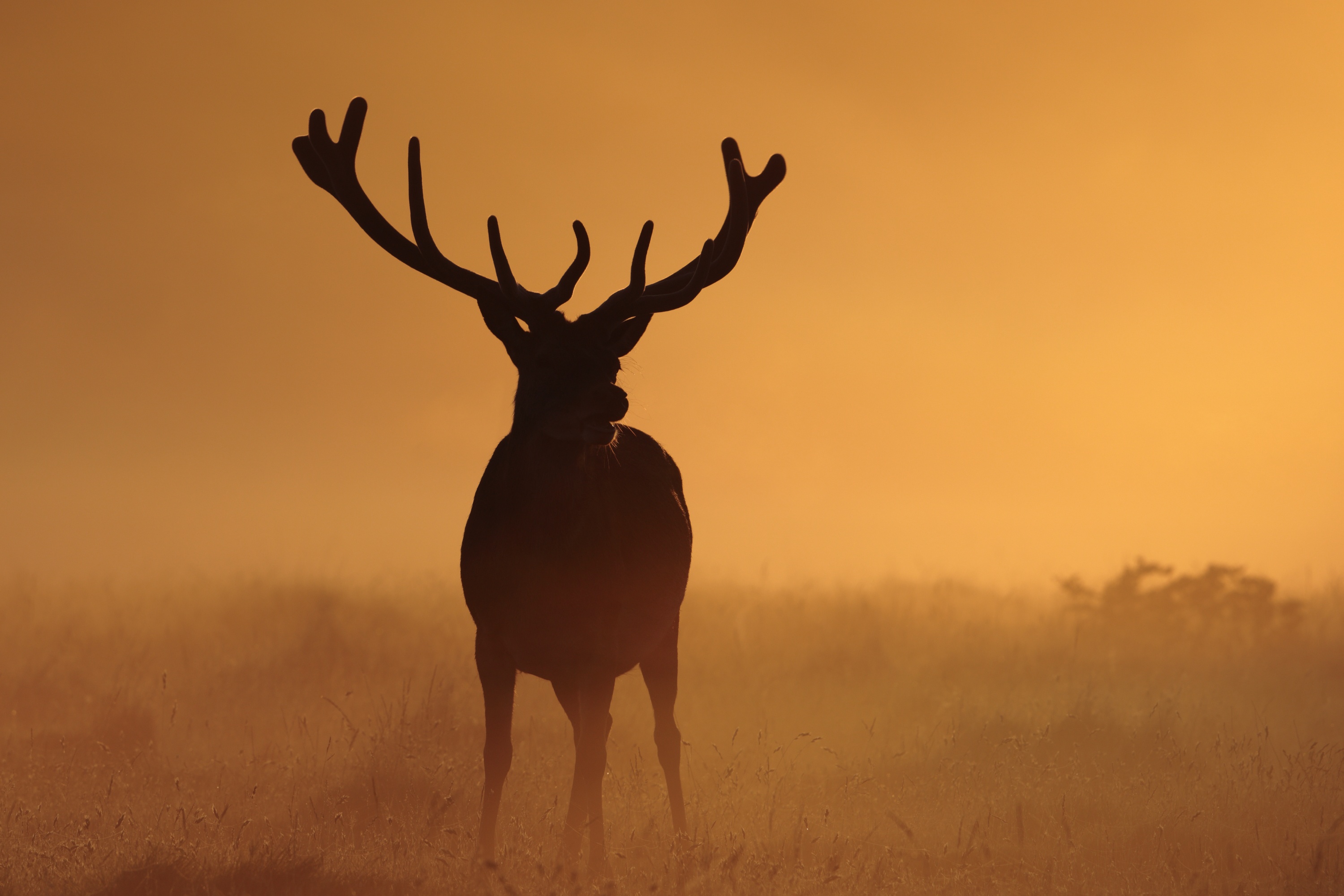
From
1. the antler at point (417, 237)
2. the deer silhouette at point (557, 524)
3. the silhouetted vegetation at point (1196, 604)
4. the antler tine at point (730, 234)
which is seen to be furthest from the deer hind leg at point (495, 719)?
the silhouetted vegetation at point (1196, 604)

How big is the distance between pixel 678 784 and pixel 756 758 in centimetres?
134

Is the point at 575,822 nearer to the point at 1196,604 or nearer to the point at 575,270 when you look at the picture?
the point at 575,270

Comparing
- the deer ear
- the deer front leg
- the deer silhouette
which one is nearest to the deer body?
the deer silhouette

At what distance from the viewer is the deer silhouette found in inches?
246

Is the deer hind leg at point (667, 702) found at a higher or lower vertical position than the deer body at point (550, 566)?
lower

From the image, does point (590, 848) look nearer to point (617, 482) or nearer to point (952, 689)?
point (617, 482)

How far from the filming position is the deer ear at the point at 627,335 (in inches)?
257

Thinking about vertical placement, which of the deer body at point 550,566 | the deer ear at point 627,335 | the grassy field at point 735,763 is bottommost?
the grassy field at point 735,763

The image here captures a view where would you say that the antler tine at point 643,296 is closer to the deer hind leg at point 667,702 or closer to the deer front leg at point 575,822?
the deer front leg at point 575,822

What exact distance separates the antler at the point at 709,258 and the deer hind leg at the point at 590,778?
2.15 m

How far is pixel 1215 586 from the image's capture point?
15109 millimetres

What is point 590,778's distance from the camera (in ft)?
20.5

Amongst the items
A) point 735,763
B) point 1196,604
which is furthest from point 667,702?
point 1196,604

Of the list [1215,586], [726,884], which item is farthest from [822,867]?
[1215,586]
